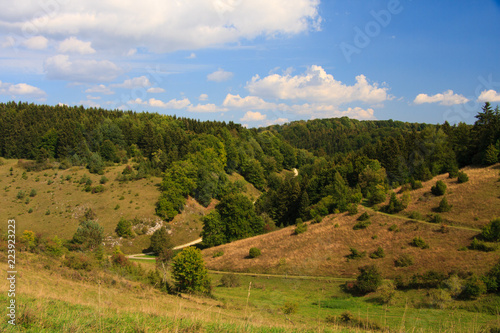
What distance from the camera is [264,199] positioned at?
221ft

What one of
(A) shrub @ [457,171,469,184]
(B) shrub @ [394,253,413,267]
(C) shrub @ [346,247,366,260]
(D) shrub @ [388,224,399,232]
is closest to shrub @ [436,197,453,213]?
(D) shrub @ [388,224,399,232]

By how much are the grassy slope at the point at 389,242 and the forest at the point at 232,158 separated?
481 centimetres

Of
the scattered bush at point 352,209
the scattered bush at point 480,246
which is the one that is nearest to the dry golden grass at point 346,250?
the scattered bush at point 480,246

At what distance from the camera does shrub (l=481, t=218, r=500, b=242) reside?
28281 millimetres

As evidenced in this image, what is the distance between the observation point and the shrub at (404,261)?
28891 mm

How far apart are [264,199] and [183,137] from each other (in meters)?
39.4

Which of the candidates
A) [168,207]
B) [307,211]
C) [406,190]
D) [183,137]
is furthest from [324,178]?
[183,137]

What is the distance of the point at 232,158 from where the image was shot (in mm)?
94250

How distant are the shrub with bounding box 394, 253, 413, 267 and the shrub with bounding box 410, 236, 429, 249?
239 cm

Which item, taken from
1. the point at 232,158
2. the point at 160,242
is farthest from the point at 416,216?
the point at 232,158

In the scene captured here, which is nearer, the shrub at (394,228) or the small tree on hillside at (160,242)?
the shrub at (394,228)

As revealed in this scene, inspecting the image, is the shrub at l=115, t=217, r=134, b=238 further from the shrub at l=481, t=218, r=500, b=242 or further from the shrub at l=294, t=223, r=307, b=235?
the shrub at l=481, t=218, r=500, b=242

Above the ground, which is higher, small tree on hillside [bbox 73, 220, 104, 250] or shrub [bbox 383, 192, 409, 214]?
shrub [bbox 383, 192, 409, 214]

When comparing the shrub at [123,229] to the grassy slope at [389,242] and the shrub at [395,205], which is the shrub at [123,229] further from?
the shrub at [395,205]
